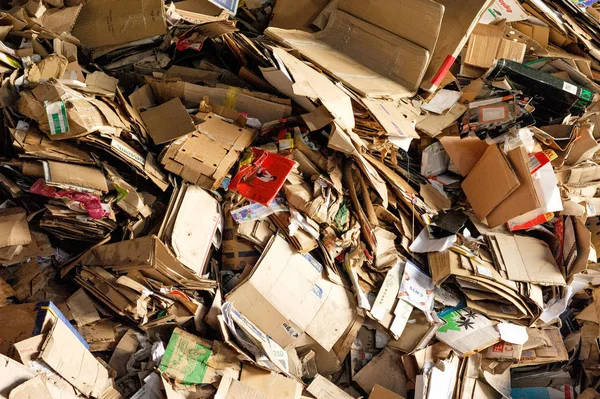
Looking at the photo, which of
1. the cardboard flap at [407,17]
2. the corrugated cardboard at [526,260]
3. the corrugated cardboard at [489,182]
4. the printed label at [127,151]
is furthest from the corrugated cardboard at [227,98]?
the corrugated cardboard at [526,260]

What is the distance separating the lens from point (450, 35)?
3.35m

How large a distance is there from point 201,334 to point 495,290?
1.59 metres

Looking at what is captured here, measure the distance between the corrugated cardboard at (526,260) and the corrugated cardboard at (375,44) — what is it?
1.03m

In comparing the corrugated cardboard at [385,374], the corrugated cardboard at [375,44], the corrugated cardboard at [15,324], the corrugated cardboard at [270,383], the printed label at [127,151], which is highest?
the corrugated cardboard at [375,44]

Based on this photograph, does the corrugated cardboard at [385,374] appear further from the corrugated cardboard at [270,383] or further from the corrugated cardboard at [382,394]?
the corrugated cardboard at [270,383]

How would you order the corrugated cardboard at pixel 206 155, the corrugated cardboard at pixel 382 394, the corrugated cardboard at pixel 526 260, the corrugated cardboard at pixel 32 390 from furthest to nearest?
the corrugated cardboard at pixel 526 260
the corrugated cardboard at pixel 382 394
the corrugated cardboard at pixel 206 155
the corrugated cardboard at pixel 32 390

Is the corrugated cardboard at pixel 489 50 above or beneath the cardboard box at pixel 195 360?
above

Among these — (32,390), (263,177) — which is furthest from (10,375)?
(263,177)

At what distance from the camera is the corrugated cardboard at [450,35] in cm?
329

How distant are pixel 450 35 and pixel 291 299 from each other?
5.82 ft

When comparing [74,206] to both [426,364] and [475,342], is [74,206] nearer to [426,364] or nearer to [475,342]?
[426,364]

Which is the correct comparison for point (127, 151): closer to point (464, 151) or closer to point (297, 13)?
point (297, 13)

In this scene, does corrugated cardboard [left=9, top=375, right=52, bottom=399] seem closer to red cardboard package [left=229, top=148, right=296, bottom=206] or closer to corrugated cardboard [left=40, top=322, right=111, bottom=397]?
corrugated cardboard [left=40, top=322, right=111, bottom=397]

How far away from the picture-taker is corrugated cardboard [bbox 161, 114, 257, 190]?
2.84 m
